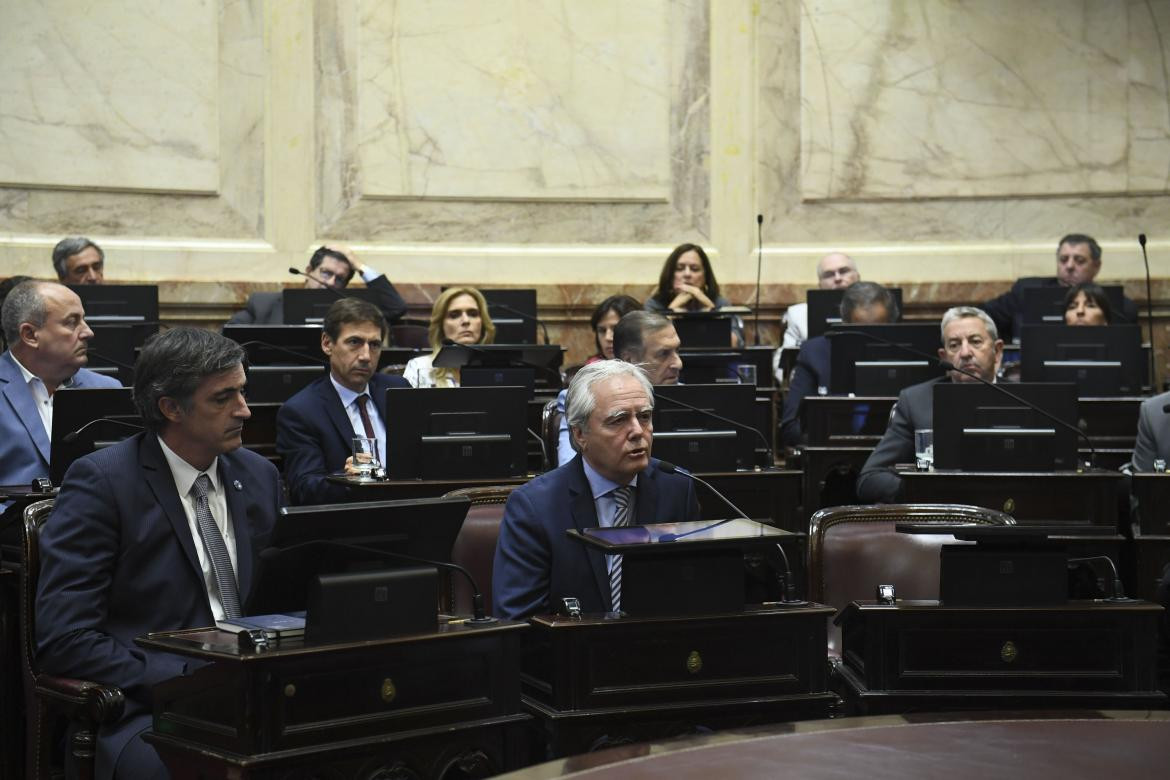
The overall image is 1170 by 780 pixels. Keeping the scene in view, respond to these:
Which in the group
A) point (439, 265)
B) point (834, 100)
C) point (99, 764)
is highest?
point (834, 100)

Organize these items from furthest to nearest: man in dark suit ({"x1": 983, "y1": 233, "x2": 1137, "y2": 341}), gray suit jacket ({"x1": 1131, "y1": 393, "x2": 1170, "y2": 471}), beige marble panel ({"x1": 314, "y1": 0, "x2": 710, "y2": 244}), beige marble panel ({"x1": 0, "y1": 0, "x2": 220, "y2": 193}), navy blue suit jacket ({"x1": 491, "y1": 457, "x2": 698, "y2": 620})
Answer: beige marble panel ({"x1": 314, "y1": 0, "x2": 710, "y2": 244}) → beige marble panel ({"x1": 0, "y1": 0, "x2": 220, "y2": 193}) → man in dark suit ({"x1": 983, "y1": 233, "x2": 1137, "y2": 341}) → gray suit jacket ({"x1": 1131, "y1": 393, "x2": 1170, "y2": 471}) → navy blue suit jacket ({"x1": 491, "y1": 457, "x2": 698, "y2": 620})

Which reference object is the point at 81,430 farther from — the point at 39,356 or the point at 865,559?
the point at 865,559

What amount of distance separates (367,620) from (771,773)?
3.47 feet

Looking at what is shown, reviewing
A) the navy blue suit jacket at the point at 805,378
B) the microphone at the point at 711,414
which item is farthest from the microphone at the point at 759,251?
the microphone at the point at 711,414

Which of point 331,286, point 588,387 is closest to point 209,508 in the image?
point 588,387

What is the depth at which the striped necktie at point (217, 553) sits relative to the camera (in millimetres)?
3348

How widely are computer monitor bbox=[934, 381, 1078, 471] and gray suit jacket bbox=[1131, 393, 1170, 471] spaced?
56 centimetres

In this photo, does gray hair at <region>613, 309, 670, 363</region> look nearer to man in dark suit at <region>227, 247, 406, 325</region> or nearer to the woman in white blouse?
the woman in white blouse

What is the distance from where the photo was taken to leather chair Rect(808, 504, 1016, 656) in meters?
4.07

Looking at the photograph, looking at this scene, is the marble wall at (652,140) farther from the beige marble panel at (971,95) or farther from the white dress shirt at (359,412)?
the white dress shirt at (359,412)

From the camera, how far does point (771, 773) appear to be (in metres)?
2.01

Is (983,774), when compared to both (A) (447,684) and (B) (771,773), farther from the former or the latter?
(A) (447,684)

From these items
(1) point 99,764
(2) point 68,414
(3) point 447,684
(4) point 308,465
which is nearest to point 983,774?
(3) point 447,684

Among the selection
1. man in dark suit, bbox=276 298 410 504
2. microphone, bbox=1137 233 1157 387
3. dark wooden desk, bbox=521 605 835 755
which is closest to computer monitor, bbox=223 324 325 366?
man in dark suit, bbox=276 298 410 504
